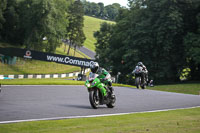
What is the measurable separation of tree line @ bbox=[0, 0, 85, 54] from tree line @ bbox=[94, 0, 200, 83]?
1602cm

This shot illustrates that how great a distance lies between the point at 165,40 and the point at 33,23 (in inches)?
1039

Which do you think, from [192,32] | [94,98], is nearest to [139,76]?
[94,98]

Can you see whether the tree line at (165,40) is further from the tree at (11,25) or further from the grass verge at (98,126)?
the grass verge at (98,126)

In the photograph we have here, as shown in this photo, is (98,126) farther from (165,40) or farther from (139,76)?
(165,40)

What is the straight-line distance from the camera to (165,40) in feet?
159

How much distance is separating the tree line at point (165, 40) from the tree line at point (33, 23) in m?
16.0

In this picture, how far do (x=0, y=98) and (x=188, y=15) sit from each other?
1611 inches

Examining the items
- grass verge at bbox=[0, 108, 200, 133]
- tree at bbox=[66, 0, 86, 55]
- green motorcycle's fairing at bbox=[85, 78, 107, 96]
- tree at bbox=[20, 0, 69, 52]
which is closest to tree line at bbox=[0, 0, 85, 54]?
tree at bbox=[20, 0, 69, 52]

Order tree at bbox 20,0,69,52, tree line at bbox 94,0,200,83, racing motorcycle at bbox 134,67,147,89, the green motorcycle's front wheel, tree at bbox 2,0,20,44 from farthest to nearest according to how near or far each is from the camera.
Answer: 1. tree at bbox 2,0,20,44
2. tree at bbox 20,0,69,52
3. tree line at bbox 94,0,200,83
4. racing motorcycle at bbox 134,67,147,89
5. the green motorcycle's front wheel

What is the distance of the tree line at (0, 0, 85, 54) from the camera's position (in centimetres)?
6469

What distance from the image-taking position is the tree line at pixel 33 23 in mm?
64688

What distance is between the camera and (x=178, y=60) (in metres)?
50.8

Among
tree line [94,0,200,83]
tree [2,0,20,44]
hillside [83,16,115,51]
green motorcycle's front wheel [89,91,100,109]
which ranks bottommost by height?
green motorcycle's front wheel [89,91,100,109]

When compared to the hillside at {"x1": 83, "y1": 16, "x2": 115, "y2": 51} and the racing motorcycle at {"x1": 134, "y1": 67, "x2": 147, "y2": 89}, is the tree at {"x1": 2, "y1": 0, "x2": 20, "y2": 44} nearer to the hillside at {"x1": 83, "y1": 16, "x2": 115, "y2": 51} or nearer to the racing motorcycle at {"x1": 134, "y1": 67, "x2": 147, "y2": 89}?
the racing motorcycle at {"x1": 134, "y1": 67, "x2": 147, "y2": 89}
